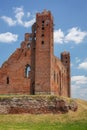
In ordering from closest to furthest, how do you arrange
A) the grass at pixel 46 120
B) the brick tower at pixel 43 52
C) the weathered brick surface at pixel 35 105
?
the grass at pixel 46 120 → the weathered brick surface at pixel 35 105 → the brick tower at pixel 43 52

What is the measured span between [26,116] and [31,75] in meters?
9.88

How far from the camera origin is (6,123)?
32219 mm

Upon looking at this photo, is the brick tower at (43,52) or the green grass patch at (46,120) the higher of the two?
the brick tower at (43,52)

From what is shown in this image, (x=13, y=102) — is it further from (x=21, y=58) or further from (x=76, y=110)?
(x=21, y=58)

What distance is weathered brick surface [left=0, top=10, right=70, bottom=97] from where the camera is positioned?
42.8 metres

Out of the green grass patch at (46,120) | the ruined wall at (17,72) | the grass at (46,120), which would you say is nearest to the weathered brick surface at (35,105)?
the green grass patch at (46,120)

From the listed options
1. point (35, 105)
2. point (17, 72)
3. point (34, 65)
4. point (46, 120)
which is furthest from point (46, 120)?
point (17, 72)

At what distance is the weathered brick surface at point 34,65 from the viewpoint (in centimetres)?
4284

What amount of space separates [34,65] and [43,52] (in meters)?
2.09

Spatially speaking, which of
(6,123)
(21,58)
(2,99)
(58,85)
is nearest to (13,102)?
(2,99)

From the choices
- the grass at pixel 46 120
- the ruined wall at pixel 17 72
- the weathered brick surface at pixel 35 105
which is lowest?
the grass at pixel 46 120

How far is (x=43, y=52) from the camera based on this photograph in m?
43.5

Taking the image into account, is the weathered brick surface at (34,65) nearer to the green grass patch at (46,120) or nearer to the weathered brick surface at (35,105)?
the weathered brick surface at (35,105)

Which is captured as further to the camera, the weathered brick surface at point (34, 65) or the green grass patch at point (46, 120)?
the weathered brick surface at point (34, 65)
